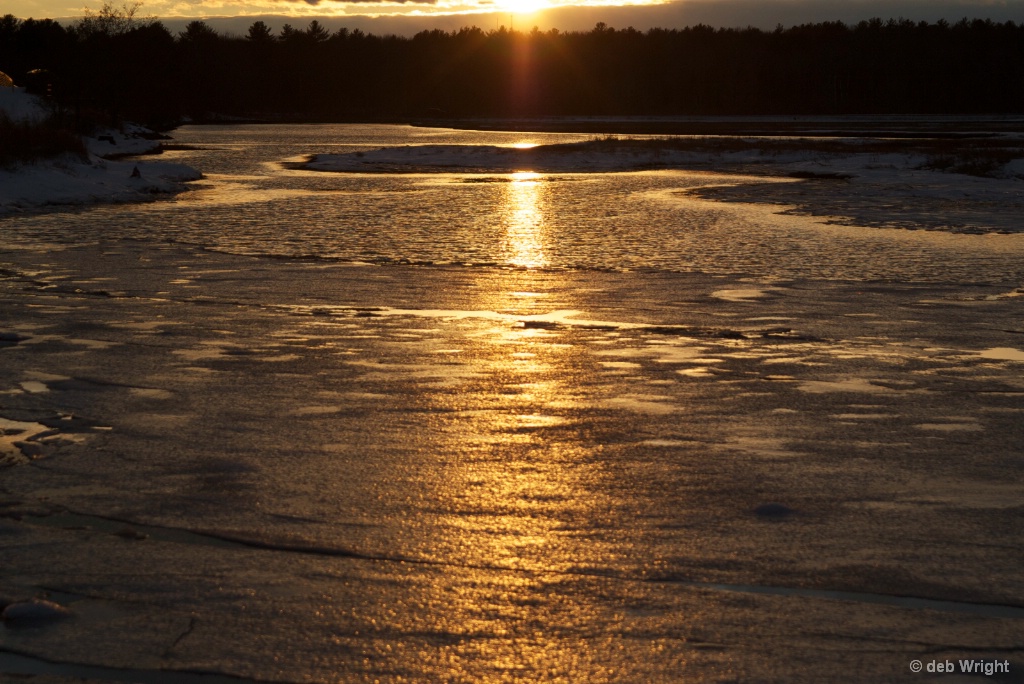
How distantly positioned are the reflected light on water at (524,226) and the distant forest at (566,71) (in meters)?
71.9

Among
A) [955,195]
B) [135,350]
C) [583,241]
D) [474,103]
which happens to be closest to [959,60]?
Answer: [474,103]

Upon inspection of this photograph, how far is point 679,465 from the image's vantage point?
18.9 ft

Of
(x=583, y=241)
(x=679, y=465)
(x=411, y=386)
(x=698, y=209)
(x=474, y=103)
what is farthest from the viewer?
(x=474, y=103)

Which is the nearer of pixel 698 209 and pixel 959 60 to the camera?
pixel 698 209

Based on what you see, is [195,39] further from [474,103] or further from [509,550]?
[509,550]

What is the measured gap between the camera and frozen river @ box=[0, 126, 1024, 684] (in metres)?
3.84

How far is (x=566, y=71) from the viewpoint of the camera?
159m

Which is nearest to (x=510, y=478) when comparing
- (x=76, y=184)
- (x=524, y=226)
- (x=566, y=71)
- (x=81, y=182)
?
(x=524, y=226)

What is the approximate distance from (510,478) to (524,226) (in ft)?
48.7

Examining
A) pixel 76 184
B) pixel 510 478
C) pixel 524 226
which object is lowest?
pixel 524 226

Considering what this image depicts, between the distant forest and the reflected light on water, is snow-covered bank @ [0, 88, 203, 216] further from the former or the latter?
the distant forest

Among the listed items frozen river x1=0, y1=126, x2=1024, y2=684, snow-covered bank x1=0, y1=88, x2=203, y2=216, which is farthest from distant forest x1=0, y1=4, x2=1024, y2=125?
frozen river x1=0, y1=126, x2=1024, y2=684

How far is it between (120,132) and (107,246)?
157 feet

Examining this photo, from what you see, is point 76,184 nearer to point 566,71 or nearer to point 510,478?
point 510,478
